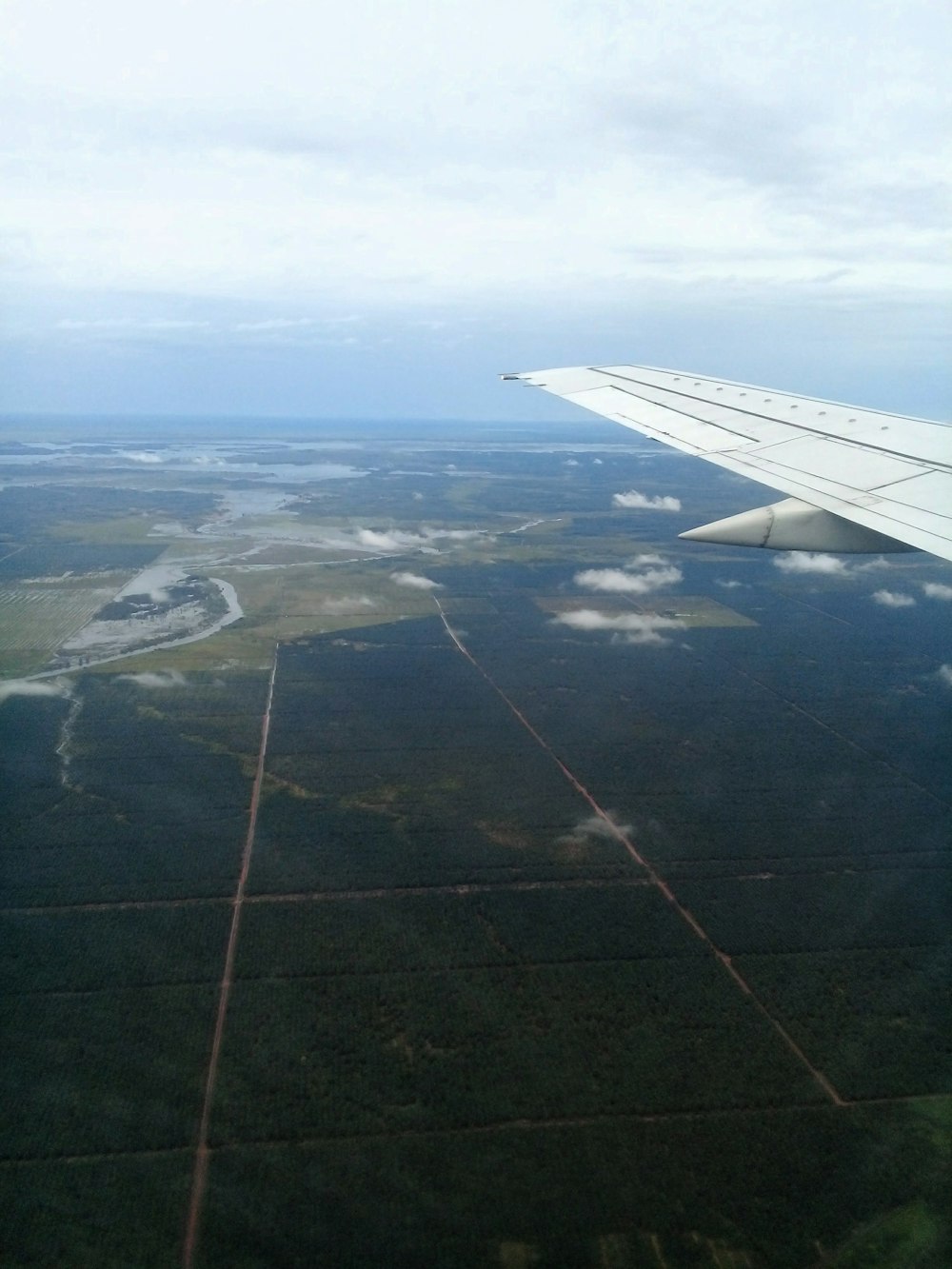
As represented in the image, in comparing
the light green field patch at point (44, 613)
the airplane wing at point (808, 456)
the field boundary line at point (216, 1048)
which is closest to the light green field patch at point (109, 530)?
the light green field patch at point (44, 613)

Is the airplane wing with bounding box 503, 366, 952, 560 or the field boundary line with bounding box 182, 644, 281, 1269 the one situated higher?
the airplane wing with bounding box 503, 366, 952, 560

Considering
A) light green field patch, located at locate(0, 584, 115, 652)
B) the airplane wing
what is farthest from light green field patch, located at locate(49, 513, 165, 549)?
the airplane wing

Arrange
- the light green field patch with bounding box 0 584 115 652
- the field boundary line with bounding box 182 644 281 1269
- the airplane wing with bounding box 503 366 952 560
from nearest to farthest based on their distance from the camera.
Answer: the airplane wing with bounding box 503 366 952 560 → the field boundary line with bounding box 182 644 281 1269 → the light green field patch with bounding box 0 584 115 652

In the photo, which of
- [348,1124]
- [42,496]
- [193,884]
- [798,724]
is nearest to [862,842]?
[798,724]

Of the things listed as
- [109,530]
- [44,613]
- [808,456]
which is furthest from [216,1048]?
[109,530]

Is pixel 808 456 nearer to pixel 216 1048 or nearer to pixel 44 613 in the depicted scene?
pixel 216 1048

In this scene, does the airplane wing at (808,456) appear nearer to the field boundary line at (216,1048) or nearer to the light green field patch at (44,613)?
the field boundary line at (216,1048)

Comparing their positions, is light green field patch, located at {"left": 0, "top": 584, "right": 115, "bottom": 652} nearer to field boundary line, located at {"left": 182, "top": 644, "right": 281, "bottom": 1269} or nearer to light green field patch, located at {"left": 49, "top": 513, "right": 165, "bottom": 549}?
light green field patch, located at {"left": 49, "top": 513, "right": 165, "bottom": 549}

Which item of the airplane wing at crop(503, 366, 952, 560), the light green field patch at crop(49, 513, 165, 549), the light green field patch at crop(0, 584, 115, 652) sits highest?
the airplane wing at crop(503, 366, 952, 560)

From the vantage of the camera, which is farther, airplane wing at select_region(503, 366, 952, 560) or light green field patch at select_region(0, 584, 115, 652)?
light green field patch at select_region(0, 584, 115, 652)
